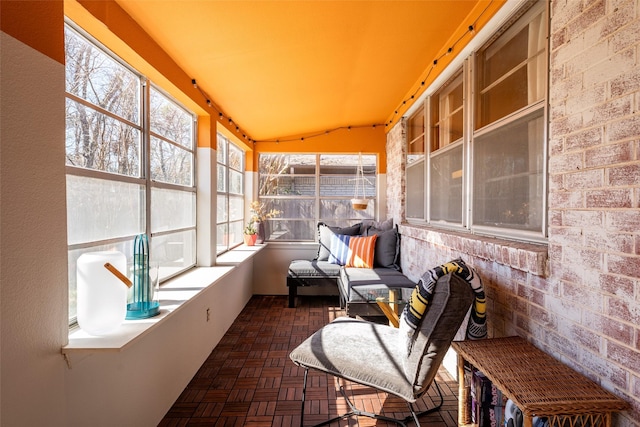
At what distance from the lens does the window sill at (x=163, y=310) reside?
1.44 m

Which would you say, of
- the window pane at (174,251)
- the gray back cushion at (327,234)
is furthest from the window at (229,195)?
the gray back cushion at (327,234)

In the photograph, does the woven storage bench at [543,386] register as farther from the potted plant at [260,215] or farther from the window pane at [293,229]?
the window pane at [293,229]

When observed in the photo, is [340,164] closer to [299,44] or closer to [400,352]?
[299,44]

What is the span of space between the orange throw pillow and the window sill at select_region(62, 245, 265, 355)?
4.49 feet

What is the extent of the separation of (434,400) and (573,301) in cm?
139

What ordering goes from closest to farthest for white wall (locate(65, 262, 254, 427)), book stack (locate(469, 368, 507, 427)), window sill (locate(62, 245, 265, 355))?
window sill (locate(62, 245, 265, 355)) → white wall (locate(65, 262, 254, 427)) → book stack (locate(469, 368, 507, 427))

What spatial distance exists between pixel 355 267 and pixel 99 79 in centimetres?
335

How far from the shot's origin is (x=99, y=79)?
190 centimetres

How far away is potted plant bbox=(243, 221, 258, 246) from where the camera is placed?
4.94m

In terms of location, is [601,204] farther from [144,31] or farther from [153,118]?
[153,118]

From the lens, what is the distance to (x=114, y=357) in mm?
1749

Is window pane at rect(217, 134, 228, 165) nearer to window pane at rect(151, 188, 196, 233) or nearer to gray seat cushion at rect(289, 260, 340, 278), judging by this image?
window pane at rect(151, 188, 196, 233)

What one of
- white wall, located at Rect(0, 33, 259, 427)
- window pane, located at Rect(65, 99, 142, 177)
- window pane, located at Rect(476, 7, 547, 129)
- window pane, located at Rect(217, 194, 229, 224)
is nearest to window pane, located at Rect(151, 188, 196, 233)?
window pane, located at Rect(65, 99, 142, 177)

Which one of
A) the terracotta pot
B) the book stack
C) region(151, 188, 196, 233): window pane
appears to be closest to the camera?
the book stack
